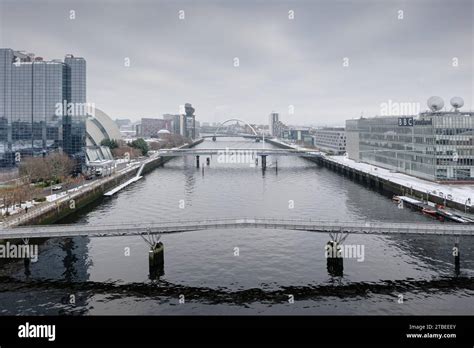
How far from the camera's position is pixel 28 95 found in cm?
6862

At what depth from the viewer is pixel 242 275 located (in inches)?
1015

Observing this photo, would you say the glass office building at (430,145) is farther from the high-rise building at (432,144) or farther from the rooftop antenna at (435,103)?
the rooftop antenna at (435,103)

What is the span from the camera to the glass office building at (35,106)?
222 feet

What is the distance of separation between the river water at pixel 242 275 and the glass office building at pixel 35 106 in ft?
95.9

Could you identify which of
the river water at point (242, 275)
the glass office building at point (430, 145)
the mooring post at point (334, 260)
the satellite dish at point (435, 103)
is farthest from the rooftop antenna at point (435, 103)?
the mooring post at point (334, 260)

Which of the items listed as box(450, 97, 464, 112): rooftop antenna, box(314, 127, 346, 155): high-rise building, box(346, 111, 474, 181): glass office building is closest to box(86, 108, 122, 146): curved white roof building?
box(314, 127, 346, 155): high-rise building

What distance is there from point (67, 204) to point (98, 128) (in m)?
70.7

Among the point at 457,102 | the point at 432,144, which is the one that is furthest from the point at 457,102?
the point at 432,144

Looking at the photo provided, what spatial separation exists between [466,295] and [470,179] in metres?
34.8

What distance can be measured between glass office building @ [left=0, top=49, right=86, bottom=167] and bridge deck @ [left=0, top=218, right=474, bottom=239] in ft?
142

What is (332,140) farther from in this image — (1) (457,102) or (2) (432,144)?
(2) (432,144)

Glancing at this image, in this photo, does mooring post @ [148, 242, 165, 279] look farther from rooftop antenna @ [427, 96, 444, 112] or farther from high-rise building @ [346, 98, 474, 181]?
rooftop antenna @ [427, 96, 444, 112]

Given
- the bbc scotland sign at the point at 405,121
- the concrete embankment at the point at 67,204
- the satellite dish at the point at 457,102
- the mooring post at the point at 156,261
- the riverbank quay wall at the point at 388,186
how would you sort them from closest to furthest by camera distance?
the mooring post at the point at 156,261
the concrete embankment at the point at 67,204
the riverbank quay wall at the point at 388,186
the satellite dish at the point at 457,102
the bbc scotland sign at the point at 405,121
